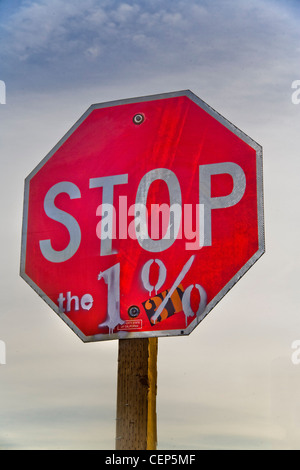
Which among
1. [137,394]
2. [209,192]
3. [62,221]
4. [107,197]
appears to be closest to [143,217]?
[107,197]

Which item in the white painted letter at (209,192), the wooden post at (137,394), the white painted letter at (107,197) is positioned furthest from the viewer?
the white painted letter at (107,197)

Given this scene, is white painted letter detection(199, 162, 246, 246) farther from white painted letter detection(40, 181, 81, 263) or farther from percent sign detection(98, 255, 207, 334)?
white painted letter detection(40, 181, 81, 263)

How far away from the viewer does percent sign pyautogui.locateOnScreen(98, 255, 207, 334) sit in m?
3.73

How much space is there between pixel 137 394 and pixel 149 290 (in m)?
0.53

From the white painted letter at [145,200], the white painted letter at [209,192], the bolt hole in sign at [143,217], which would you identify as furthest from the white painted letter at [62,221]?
the white painted letter at [209,192]

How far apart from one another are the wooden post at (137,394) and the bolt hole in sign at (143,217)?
88mm

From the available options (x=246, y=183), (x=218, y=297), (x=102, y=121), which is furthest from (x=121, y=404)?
(x=102, y=121)

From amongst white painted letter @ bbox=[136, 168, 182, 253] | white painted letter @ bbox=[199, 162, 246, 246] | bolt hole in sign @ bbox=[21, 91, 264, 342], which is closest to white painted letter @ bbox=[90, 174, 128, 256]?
bolt hole in sign @ bbox=[21, 91, 264, 342]

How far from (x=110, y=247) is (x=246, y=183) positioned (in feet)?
2.64

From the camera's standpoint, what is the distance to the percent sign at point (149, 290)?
147 inches

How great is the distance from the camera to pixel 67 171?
4246 mm

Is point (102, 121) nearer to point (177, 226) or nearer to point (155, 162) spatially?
point (155, 162)

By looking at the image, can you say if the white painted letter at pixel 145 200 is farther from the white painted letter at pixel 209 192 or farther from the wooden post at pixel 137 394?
the wooden post at pixel 137 394
